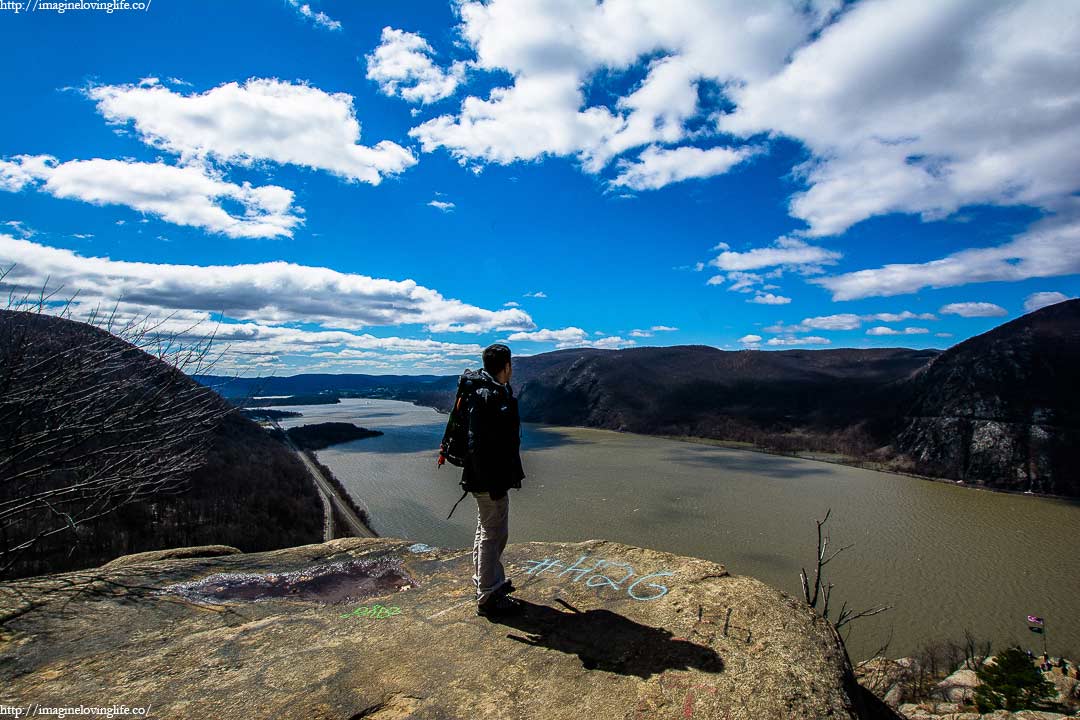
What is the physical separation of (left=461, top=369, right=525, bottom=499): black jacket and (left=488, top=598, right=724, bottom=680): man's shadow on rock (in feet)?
3.65

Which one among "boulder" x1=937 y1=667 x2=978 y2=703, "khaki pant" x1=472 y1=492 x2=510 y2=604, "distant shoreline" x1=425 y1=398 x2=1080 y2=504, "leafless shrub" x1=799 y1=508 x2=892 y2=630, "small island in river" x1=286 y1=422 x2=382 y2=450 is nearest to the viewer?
"khaki pant" x1=472 y1=492 x2=510 y2=604

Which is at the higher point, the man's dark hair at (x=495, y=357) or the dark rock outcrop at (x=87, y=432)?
the man's dark hair at (x=495, y=357)

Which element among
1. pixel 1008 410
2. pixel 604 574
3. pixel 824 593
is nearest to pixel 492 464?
pixel 604 574

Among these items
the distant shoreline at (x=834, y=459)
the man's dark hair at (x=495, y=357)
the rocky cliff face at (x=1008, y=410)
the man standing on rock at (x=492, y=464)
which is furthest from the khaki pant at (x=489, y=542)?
the rocky cliff face at (x=1008, y=410)

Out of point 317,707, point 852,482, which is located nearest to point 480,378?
point 317,707

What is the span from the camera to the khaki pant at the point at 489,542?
415cm

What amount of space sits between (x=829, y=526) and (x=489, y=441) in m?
32.8

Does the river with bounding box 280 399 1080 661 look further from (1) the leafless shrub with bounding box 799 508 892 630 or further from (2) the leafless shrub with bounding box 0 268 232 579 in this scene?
(2) the leafless shrub with bounding box 0 268 232 579

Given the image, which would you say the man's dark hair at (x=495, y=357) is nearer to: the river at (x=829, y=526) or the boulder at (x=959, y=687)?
the boulder at (x=959, y=687)

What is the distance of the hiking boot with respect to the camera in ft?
13.9

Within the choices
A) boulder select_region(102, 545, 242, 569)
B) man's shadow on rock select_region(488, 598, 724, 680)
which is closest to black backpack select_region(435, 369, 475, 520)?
man's shadow on rock select_region(488, 598, 724, 680)

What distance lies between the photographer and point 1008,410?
46219 mm

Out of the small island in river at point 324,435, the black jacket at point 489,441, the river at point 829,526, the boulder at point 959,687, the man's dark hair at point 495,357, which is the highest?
the man's dark hair at point 495,357

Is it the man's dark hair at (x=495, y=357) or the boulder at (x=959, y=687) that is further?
the boulder at (x=959, y=687)
